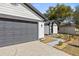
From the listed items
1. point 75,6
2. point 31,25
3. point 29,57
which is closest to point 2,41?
point 29,57

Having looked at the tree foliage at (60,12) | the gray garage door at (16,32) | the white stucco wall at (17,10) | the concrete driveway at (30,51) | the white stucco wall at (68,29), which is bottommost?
the white stucco wall at (68,29)

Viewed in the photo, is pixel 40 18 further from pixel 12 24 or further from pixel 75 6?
pixel 75 6

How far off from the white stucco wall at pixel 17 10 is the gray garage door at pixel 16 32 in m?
0.83

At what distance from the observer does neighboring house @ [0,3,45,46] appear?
1138cm

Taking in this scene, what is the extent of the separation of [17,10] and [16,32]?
2051 millimetres

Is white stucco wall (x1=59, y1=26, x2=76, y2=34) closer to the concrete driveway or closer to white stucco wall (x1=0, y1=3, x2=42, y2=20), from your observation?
white stucco wall (x1=0, y1=3, x2=42, y2=20)

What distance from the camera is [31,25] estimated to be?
15.4m

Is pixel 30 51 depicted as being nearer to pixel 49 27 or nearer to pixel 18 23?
pixel 18 23

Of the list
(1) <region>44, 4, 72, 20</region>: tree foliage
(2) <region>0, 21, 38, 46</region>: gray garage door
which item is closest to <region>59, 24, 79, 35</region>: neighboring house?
(1) <region>44, 4, 72, 20</region>: tree foliage

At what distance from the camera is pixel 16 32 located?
12812 millimetres

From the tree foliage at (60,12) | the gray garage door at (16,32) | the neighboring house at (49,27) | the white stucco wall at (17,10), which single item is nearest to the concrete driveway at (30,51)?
the gray garage door at (16,32)

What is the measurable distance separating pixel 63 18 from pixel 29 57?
45.3 meters

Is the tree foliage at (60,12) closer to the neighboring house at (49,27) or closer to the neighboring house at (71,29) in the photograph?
the neighboring house at (71,29)

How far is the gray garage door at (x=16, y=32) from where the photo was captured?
445 inches
